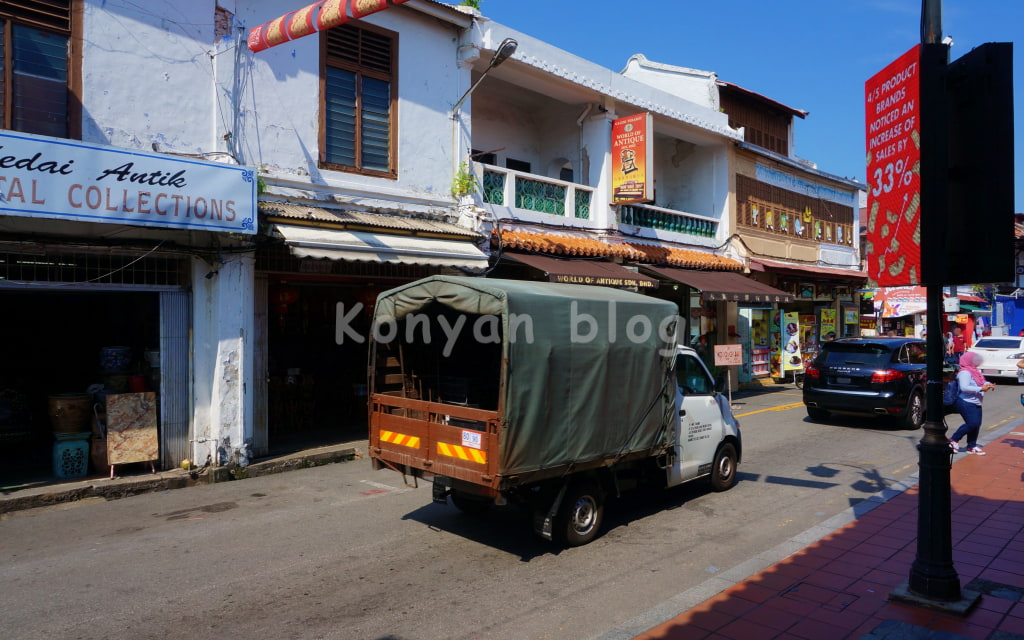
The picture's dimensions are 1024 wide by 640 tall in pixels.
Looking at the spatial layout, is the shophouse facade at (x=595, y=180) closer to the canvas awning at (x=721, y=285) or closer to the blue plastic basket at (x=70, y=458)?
the canvas awning at (x=721, y=285)

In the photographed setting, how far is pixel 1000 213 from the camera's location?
186 inches

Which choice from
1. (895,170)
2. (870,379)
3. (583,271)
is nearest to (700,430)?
(895,170)

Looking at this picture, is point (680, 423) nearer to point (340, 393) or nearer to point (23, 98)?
point (340, 393)

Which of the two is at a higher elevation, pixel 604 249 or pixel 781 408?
pixel 604 249

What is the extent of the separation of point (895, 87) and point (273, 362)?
10610 mm

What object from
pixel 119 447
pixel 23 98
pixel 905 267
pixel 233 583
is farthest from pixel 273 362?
pixel 905 267

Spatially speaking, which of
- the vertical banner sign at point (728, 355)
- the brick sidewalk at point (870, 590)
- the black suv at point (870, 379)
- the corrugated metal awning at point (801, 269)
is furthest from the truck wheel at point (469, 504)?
the corrugated metal awning at point (801, 269)

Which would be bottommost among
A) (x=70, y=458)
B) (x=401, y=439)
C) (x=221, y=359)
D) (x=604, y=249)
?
(x=70, y=458)

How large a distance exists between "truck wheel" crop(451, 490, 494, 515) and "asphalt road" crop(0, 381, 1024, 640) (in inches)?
4.6

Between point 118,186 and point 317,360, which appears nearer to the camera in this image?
point 118,186

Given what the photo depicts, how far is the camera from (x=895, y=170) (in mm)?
5230

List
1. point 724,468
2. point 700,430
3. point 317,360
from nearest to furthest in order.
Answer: point 700,430 → point 724,468 → point 317,360

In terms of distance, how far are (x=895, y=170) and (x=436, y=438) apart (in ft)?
14.4

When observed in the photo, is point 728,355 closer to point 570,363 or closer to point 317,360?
point 317,360
